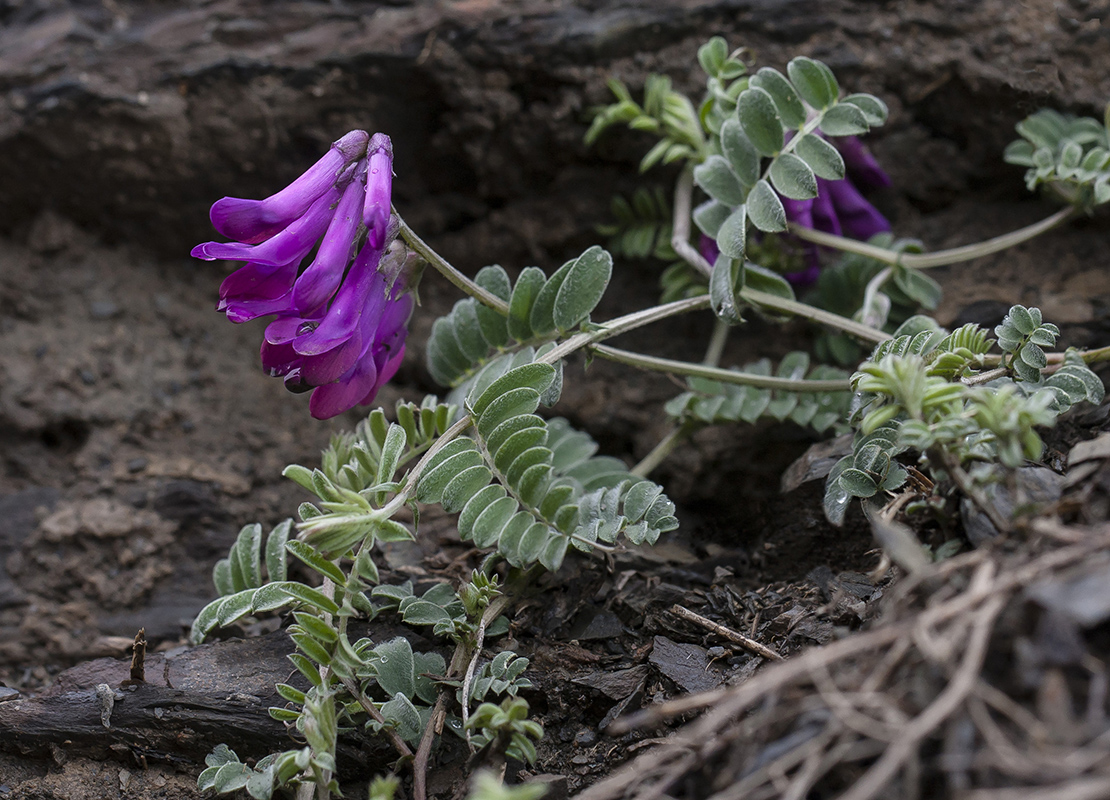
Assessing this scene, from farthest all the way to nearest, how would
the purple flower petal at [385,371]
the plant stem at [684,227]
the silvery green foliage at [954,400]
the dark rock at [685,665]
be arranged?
the plant stem at [684,227] < the purple flower petal at [385,371] < the dark rock at [685,665] < the silvery green foliage at [954,400]

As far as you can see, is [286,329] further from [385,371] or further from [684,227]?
[684,227]

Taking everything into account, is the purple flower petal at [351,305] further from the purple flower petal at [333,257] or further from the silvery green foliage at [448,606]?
the silvery green foliage at [448,606]

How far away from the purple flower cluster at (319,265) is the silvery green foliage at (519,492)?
0.27 meters

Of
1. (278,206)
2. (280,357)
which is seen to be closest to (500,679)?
(280,357)

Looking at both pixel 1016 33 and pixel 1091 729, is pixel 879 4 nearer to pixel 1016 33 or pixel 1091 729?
pixel 1016 33

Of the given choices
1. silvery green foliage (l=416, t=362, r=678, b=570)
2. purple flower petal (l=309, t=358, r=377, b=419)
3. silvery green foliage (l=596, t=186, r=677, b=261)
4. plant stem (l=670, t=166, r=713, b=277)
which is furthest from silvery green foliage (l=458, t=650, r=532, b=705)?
silvery green foliage (l=596, t=186, r=677, b=261)

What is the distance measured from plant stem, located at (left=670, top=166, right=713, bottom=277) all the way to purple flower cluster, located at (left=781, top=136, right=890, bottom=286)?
12.2 inches

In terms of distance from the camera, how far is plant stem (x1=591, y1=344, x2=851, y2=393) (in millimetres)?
1952

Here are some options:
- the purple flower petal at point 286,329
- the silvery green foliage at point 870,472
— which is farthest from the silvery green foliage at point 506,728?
the purple flower petal at point 286,329

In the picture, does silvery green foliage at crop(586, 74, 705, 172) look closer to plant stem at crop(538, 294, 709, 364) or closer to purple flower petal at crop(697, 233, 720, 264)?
purple flower petal at crop(697, 233, 720, 264)

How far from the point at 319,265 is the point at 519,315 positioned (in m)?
0.48

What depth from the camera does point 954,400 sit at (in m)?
1.34

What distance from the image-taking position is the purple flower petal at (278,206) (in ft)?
5.28

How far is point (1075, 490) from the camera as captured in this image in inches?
49.8
